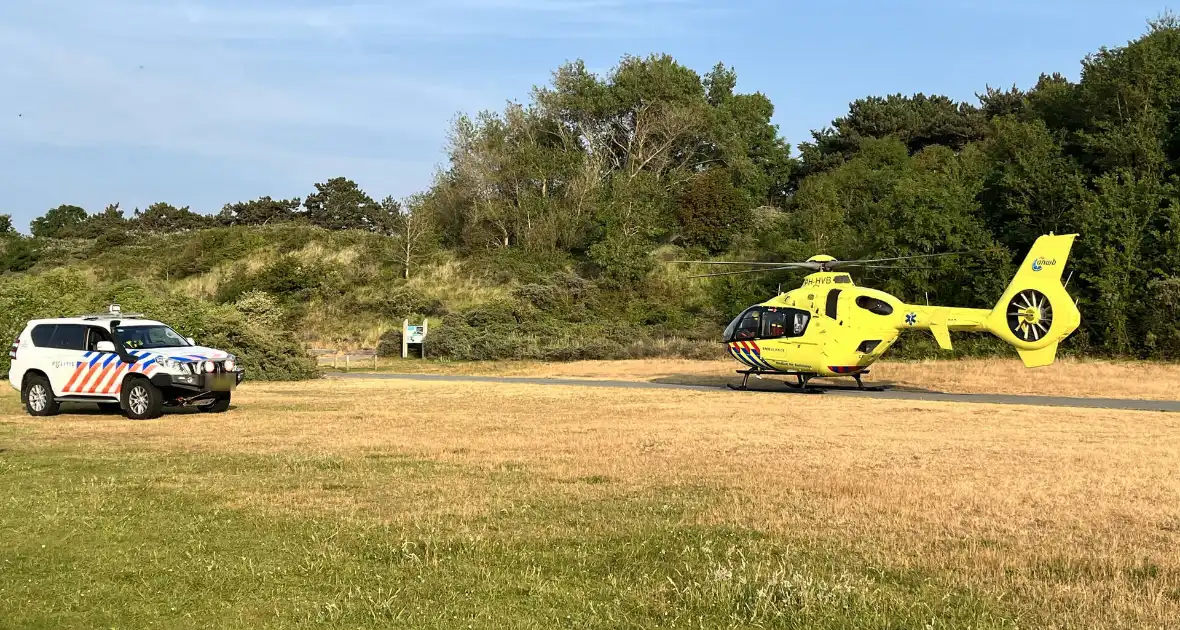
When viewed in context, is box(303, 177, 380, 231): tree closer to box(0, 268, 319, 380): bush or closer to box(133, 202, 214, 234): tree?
box(133, 202, 214, 234): tree

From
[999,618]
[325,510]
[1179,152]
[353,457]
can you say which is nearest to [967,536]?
[999,618]

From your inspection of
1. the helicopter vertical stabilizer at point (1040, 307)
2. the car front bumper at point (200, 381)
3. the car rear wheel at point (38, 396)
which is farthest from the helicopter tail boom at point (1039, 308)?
the car rear wheel at point (38, 396)

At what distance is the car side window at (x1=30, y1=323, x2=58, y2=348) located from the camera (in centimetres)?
1814

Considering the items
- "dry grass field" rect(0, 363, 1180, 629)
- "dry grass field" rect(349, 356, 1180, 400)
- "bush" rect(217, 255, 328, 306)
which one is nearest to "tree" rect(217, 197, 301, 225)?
"bush" rect(217, 255, 328, 306)

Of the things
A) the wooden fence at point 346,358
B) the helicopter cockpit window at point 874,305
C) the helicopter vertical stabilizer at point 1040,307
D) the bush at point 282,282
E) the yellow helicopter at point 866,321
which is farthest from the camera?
the bush at point 282,282

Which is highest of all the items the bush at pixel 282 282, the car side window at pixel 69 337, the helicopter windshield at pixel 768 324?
the bush at pixel 282 282

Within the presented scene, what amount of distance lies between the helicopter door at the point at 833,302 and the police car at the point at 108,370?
14.7 metres

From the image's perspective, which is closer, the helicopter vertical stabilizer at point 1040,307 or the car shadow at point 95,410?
the car shadow at point 95,410

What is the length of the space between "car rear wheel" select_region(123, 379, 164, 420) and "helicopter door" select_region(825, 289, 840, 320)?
16086 mm

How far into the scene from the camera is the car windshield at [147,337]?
1812cm

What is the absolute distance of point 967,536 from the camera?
7.08 meters

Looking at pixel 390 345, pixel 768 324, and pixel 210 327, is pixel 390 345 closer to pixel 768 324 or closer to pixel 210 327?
pixel 210 327

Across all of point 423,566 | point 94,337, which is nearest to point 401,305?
point 94,337

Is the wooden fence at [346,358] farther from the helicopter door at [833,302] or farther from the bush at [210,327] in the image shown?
the helicopter door at [833,302]
